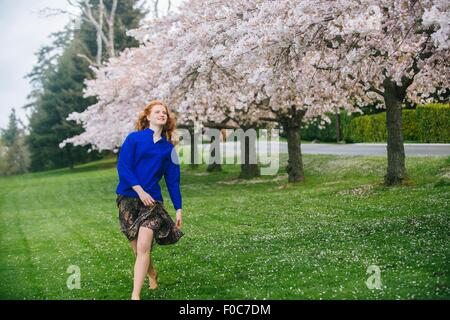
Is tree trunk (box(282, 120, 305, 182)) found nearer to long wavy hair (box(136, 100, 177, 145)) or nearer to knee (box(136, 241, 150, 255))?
long wavy hair (box(136, 100, 177, 145))

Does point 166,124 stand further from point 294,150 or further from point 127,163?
point 294,150

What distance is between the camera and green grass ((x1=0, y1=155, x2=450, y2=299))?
25.5 ft

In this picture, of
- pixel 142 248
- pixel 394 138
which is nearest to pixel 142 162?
pixel 142 248

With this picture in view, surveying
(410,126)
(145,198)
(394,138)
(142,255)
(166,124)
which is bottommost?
(142,255)

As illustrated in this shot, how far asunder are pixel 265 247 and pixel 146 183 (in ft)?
13.2

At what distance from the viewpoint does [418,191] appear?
55.8 ft

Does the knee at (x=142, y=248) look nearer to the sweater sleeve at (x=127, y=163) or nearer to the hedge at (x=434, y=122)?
the sweater sleeve at (x=127, y=163)

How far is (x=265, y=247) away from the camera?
426 inches

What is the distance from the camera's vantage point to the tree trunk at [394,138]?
1909cm

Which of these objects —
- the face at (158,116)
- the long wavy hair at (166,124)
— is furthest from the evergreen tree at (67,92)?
the face at (158,116)

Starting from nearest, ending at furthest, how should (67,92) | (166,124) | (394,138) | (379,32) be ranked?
(166,124), (379,32), (394,138), (67,92)
